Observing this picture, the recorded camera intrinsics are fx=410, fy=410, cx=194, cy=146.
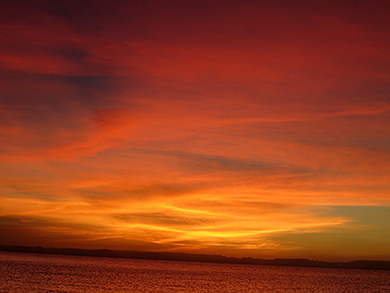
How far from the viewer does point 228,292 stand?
104 m

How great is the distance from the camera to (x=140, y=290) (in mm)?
95750

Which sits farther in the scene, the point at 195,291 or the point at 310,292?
the point at 310,292

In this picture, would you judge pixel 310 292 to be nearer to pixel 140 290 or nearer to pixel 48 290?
pixel 140 290

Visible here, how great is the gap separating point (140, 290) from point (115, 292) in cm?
960

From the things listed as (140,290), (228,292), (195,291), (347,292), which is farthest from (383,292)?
(140,290)

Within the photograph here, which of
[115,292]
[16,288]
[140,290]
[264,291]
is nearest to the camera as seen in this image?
[16,288]

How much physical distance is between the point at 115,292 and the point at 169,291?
15.6m

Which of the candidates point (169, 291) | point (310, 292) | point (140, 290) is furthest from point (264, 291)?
point (140, 290)

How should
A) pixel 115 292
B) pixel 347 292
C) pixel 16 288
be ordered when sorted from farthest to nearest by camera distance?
pixel 347 292 → pixel 115 292 → pixel 16 288

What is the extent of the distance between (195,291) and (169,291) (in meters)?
7.29

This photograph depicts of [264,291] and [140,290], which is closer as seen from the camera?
[140,290]

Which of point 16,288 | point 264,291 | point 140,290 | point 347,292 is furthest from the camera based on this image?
point 347,292

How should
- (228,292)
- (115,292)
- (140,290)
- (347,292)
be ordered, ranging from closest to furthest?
(115,292), (140,290), (228,292), (347,292)

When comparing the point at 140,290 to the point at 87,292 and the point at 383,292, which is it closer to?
the point at 87,292
